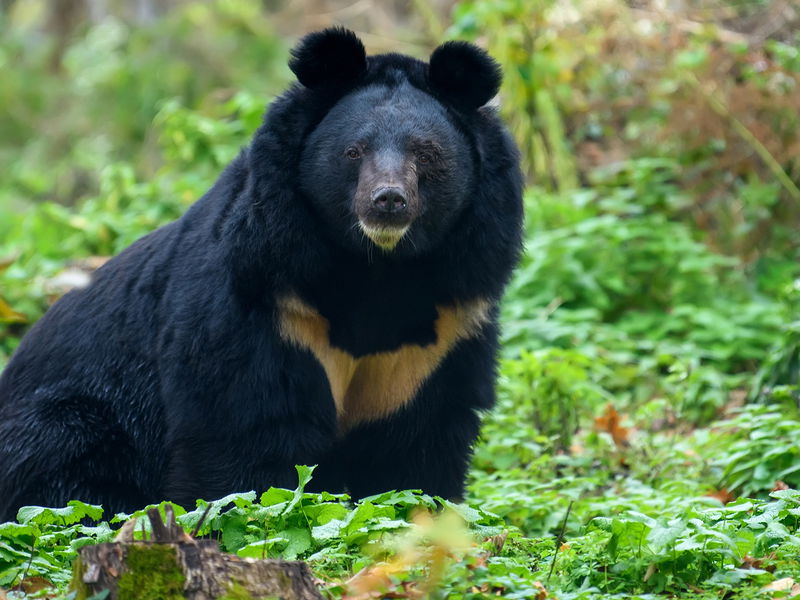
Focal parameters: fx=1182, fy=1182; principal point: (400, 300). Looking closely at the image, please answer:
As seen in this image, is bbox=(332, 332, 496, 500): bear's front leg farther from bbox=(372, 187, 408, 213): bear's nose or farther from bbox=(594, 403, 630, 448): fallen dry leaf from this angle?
bbox=(594, 403, 630, 448): fallen dry leaf

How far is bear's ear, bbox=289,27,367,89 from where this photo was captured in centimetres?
472

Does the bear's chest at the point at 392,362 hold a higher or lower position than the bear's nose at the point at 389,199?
lower

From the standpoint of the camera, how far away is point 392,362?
5129mm

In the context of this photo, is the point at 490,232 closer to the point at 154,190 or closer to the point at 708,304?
the point at 708,304

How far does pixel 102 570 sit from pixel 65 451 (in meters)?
2.35

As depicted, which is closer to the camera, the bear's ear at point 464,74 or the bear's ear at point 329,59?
the bear's ear at point 329,59

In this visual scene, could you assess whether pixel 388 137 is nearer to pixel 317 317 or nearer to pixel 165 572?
pixel 317 317

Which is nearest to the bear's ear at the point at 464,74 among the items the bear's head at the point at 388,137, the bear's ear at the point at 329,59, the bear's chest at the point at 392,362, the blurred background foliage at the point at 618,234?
the bear's head at the point at 388,137

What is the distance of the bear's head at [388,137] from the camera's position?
471 cm

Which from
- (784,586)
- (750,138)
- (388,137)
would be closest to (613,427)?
(388,137)

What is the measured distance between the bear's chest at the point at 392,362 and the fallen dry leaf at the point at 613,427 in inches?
73.7

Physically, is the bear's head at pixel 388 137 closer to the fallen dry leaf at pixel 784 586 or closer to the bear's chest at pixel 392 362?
the bear's chest at pixel 392 362

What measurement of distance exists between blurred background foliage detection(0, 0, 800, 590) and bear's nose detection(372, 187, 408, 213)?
1.60 metres

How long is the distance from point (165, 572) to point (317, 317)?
2044 millimetres
